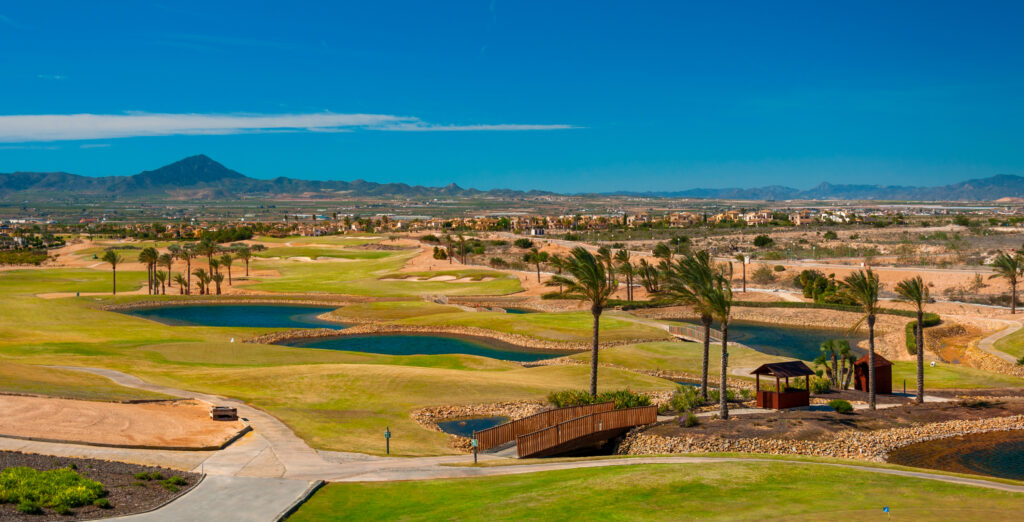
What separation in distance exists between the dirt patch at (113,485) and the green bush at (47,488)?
272 millimetres

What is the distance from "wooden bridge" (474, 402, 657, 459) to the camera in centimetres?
2984

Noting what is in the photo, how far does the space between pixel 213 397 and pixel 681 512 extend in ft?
80.8

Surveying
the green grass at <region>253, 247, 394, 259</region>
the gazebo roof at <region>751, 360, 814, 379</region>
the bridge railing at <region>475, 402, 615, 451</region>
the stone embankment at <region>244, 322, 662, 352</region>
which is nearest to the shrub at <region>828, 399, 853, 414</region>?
the gazebo roof at <region>751, 360, 814, 379</region>

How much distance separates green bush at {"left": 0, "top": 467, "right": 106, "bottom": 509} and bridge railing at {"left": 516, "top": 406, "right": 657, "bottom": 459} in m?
14.7

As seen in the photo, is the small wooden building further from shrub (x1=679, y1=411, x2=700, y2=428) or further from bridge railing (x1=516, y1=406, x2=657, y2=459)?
bridge railing (x1=516, y1=406, x2=657, y2=459)

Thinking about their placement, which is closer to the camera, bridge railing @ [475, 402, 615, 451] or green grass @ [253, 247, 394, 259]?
bridge railing @ [475, 402, 615, 451]

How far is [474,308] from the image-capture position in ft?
302

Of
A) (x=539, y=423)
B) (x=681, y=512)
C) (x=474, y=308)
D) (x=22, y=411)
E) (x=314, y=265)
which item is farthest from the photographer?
(x=314, y=265)

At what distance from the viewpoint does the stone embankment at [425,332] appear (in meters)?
66.8

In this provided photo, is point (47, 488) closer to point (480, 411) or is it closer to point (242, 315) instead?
point (480, 411)

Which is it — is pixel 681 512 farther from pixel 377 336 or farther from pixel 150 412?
pixel 377 336

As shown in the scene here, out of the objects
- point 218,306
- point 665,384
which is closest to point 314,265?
point 218,306

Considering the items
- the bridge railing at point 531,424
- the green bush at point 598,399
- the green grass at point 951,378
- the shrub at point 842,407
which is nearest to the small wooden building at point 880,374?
the green grass at point 951,378

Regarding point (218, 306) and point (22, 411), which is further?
point (218, 306)
